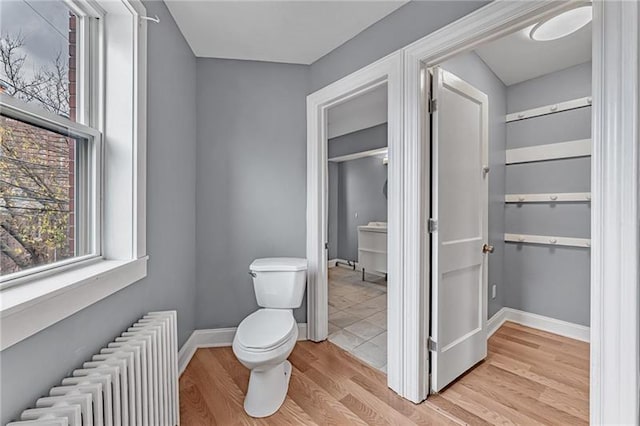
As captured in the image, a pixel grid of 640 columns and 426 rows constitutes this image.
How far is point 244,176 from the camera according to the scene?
7.51 ft

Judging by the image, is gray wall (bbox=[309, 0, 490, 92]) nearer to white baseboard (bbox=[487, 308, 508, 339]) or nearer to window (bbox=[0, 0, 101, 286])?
window (bbox=[0, 0, 101, 286])

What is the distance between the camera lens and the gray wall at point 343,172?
453 centimetres

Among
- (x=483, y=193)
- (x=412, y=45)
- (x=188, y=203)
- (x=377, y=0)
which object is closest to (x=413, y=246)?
(x=483, y=193)

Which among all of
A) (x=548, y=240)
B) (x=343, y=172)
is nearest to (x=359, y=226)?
(x=343, y=172)

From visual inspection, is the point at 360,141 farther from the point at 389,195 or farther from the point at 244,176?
the point at 389,195

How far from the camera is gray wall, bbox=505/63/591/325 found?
238 centimetres

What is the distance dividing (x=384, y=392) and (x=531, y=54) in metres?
2.83

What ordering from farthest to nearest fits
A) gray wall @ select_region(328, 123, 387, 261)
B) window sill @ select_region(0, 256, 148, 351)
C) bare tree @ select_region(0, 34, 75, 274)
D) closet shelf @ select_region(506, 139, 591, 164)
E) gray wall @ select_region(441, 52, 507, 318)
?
gray wall @ select_region(328, 123, 387, 261) < gray wall @ select_region(441, 52, 507, 318) < closet shelf @ select_region(506, 139, 591, 164) < bare tree @ select_region(0, 34, 75, 274) < window sill @ select_region(0, 256, 148, 351)

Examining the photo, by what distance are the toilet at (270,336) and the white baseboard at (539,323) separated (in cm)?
190

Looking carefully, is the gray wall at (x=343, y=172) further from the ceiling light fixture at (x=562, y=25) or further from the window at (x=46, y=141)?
the window at (x=46, y=141)

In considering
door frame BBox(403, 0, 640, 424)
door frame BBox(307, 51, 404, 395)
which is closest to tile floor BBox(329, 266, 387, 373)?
door frame BBox(307, 51, 404, 395)

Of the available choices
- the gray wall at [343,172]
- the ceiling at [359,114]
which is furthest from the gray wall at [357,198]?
the ceiling at [359,114]

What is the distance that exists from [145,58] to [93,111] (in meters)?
0.37

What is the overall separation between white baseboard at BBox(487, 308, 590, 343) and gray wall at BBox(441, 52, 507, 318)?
10 cm
